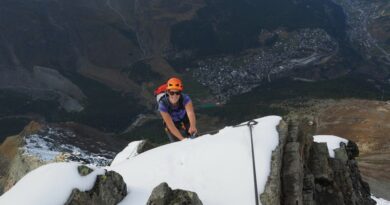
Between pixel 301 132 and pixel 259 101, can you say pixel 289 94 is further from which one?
pixel 301 132

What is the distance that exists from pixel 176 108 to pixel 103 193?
6.24 m

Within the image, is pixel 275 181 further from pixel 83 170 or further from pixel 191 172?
pixel 83 170

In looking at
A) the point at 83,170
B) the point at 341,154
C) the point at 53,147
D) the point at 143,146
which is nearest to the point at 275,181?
the point at 83,170

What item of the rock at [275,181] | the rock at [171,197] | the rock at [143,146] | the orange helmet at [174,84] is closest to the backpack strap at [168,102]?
the orange helmet at [174,84]

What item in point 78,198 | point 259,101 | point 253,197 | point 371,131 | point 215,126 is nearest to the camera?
point 78,198

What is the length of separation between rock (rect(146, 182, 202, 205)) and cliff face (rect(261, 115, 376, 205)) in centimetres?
214

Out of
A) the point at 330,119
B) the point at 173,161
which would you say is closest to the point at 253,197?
the point at 173,161

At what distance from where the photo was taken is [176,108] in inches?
763

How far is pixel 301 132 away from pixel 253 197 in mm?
6503

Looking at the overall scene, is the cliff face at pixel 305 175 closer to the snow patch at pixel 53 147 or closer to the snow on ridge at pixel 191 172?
the snow on ridge at pixel 191 172

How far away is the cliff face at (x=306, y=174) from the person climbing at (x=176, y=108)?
3.44 meters

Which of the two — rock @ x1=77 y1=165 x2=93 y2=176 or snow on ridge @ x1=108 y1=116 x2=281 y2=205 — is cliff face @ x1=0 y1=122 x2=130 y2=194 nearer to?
snow on ridge @ x1=108 y1=116 x2=281 y2=205

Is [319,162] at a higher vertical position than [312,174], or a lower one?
higher

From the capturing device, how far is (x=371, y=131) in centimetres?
8144
